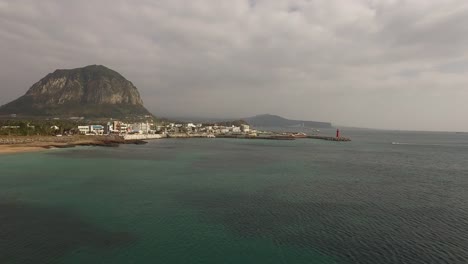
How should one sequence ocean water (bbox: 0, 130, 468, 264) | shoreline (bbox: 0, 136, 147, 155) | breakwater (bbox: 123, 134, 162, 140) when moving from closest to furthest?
1. ocean water (bbox: 0, 130, 468, 264)
2. shoreline (bbox: 0, 136, 147, 155)
3. breakwater (bbox: 123, 134, 162, 140)

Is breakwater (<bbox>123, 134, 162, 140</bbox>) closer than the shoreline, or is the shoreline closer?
the shoreline

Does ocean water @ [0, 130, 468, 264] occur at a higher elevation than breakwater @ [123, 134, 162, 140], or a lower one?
lower

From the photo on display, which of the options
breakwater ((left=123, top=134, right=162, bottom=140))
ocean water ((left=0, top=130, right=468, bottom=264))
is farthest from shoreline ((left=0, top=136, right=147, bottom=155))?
ocean water ((left=0, top=130, right=468, bottom=264))

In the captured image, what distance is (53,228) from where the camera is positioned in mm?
19688

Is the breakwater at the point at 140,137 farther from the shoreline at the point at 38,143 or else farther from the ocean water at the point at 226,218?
the ocean water at the point at 226,218

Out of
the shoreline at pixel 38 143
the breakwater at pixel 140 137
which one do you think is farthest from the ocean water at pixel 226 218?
the breakwater at pixel 140 137

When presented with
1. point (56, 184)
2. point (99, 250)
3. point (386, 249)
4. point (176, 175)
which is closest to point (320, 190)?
point (386, 249)

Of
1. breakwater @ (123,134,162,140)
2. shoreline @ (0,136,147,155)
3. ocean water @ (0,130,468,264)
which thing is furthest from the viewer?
breakwater @ (123,134,162,140)

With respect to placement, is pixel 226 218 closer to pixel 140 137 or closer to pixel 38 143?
pixel 38 143

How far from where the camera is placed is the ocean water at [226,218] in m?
16.9

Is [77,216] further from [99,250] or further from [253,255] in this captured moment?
[253,255]

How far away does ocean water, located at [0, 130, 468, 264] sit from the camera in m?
16.9

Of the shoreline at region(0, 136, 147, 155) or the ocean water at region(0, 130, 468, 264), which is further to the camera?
the shoreline at region(0, 136, 147, 155)

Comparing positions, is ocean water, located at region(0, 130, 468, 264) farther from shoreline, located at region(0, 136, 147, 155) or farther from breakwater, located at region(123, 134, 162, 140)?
breakwater, located at region(123, 134, 162, 140)
